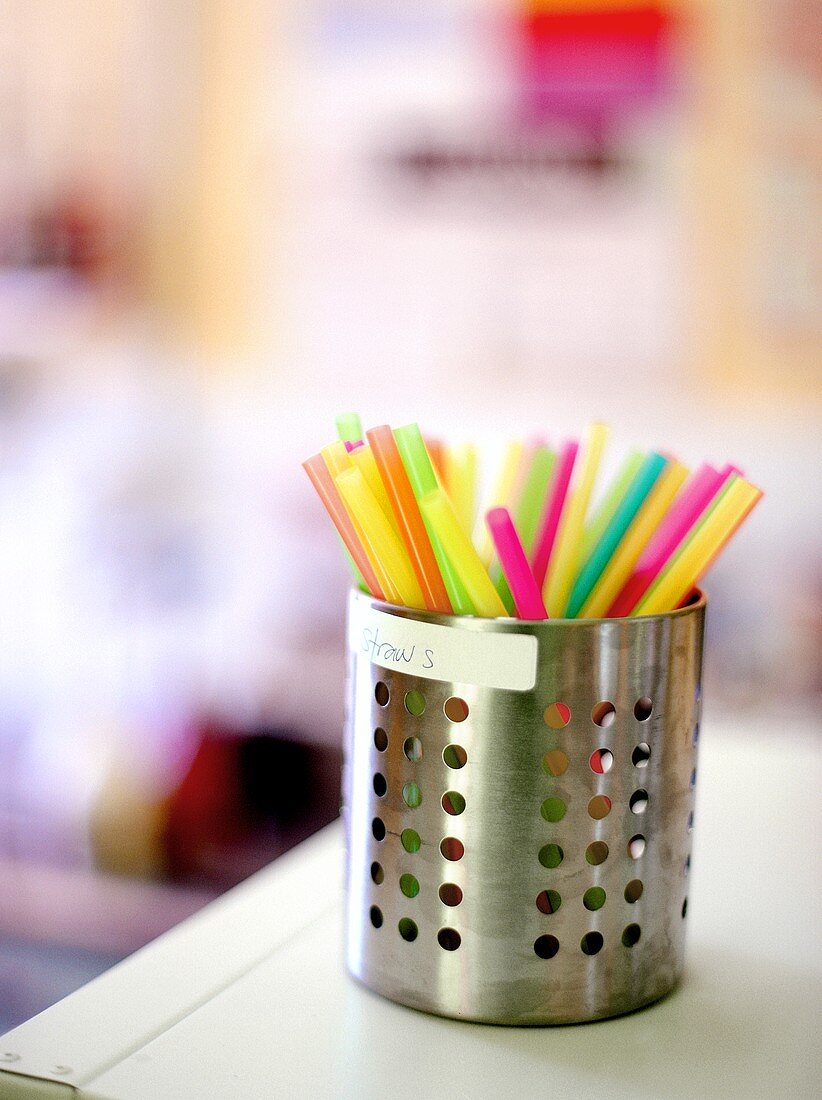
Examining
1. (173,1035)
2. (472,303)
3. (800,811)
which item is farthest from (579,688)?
(472,303)

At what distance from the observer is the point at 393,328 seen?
1687 mm

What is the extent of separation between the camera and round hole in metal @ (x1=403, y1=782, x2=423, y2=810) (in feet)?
1.45

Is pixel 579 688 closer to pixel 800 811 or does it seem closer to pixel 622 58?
pixel 800 811

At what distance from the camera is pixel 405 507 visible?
0.44 metres

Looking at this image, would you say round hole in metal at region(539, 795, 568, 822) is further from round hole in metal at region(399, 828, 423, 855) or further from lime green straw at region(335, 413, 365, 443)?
lime green straw at region(335, 413, 365, 443)

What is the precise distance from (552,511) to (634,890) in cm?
15

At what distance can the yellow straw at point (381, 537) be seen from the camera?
1.43 ft

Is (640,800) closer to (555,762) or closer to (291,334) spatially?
(555,762)

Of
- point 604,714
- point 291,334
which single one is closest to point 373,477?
point 604,714

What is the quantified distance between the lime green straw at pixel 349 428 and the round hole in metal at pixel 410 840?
0.49 ft

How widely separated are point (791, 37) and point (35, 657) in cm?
135

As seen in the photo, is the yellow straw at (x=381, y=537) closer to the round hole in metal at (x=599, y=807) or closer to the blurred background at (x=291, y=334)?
the round hole in metal at (x=599, y=807)

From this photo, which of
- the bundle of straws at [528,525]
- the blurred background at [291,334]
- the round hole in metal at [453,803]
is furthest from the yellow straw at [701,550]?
the blurred background at [291,334]

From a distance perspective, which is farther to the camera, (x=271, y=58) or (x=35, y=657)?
(x=35, y=657)
